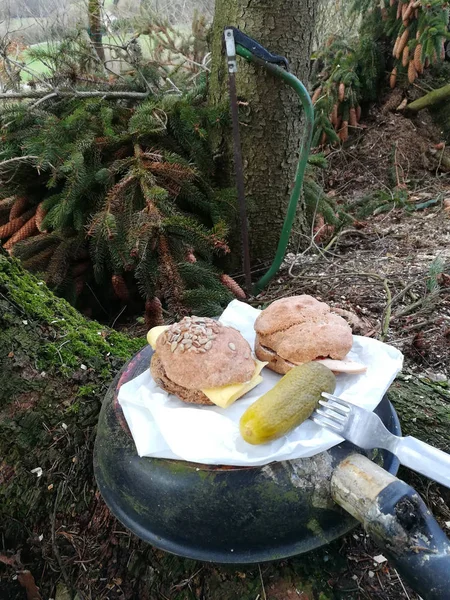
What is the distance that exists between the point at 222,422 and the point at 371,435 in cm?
35

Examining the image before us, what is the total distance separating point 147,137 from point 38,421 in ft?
5.93

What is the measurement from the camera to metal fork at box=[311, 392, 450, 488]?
1034mm

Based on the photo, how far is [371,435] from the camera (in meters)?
1.05

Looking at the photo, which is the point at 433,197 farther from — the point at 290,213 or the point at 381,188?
the point at 290,213

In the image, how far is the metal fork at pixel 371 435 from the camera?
103 centimetres

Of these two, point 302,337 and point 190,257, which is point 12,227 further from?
point 302,337

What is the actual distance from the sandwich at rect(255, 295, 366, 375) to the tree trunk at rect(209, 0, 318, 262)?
1.60m

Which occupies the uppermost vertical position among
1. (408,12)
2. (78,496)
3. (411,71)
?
(408,12)

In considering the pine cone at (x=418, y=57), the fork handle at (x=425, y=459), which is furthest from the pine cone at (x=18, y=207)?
the pine cone at (x=418, y=57)

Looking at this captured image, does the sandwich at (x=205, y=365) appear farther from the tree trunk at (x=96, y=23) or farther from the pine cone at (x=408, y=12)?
the pine cone at (x=408, y=12)

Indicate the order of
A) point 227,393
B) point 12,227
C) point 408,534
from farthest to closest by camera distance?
point 12,227
point 227,393
point 408,534

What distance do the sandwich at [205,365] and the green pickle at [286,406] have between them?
0.37 feet

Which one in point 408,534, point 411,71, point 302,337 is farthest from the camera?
point 411,71

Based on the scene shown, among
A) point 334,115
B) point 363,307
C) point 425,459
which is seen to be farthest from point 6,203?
point 334,115
